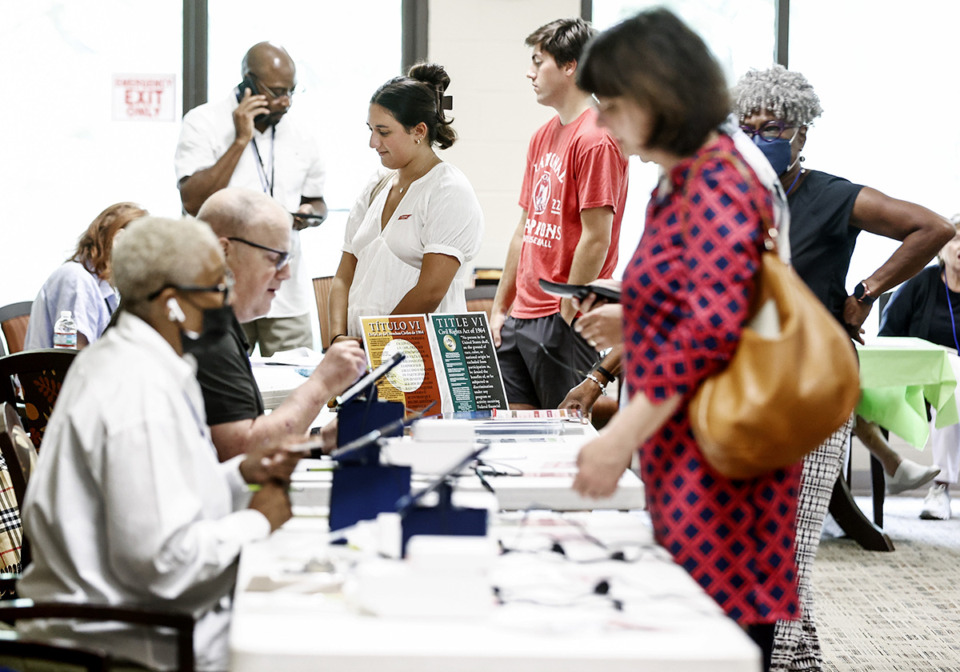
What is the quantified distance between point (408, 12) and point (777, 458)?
14.1 ft

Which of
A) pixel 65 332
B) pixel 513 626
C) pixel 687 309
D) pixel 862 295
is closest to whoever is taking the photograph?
pixel 513 626

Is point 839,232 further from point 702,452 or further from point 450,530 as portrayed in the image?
point 450,530

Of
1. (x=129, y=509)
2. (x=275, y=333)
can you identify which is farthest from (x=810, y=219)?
(x=275, y=333)

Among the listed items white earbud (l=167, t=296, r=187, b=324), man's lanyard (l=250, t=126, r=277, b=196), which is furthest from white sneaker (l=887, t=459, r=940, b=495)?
white earbud (l=167, t=296, r=187, b=324)

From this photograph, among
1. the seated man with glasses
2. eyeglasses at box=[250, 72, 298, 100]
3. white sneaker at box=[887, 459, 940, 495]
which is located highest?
eyeglasses at box=[250, 72, 298, 100]

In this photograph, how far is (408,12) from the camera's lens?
5.08m

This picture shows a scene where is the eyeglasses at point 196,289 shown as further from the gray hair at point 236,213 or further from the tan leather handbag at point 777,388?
the tan leather handbag at point 777,388

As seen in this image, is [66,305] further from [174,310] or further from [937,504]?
[937,504]

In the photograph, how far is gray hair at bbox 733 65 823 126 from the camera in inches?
90.0

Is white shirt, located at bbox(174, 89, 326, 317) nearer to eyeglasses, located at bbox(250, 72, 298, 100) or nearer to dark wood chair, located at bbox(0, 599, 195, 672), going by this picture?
eyeglasses, located at bbox(250, 72, 298, 100)

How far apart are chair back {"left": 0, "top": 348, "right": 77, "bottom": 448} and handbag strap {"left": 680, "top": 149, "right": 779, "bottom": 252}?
4.87ft

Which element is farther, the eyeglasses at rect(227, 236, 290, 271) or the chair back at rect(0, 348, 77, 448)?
the chair back at rect(0, 348, 77, 448)

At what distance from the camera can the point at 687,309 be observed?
1.29 m

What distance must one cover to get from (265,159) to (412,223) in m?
1.77
